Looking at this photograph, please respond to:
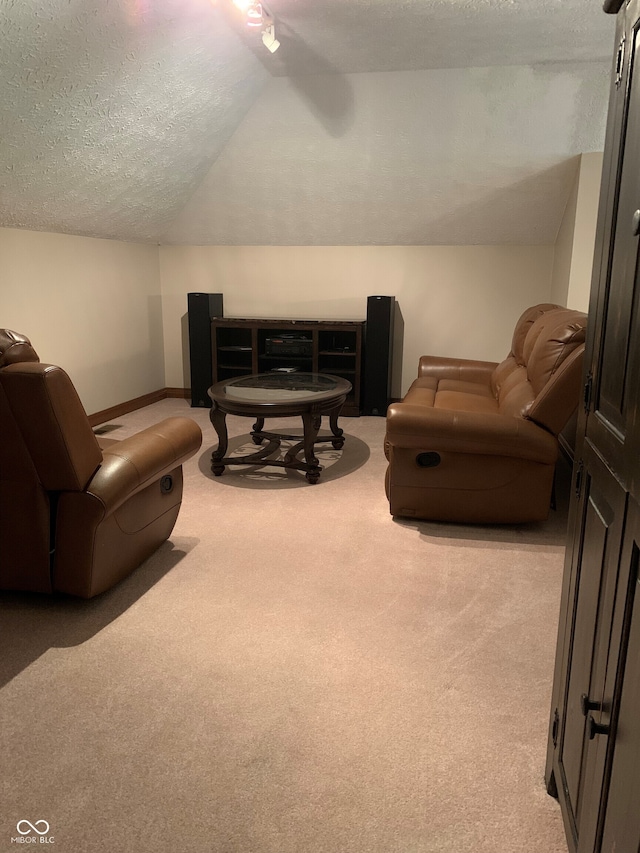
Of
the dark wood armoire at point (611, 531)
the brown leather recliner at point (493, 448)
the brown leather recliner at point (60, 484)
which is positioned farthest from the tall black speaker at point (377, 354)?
the dark wood armoire at point (611, 531)

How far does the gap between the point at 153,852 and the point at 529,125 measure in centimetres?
474

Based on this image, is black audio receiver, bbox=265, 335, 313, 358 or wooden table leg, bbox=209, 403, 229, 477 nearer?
wooden table leg, bbox=209, 403, 229, 477

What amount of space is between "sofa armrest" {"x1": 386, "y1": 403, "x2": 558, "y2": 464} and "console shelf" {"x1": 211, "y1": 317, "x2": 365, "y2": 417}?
2544 millimetres

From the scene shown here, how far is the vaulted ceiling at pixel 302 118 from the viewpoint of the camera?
326cm

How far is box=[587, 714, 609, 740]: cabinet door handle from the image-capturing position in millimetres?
1044

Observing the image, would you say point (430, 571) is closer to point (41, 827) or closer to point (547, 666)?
point (547, 666)

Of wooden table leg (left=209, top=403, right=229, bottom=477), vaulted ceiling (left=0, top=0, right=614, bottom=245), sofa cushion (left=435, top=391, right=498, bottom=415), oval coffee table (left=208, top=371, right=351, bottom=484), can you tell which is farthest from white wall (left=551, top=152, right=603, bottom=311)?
wooden table leg (left=209, top=403, right=229, bottom=477)

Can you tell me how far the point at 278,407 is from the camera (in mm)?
3496

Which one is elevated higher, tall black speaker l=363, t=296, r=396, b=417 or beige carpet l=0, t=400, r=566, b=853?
tall black speaker l=363, t=296, r=396, b=417

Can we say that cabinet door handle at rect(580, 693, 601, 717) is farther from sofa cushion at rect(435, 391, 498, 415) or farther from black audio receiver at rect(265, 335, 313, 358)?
black audio receiver at rect(265, 335, 313, 358)

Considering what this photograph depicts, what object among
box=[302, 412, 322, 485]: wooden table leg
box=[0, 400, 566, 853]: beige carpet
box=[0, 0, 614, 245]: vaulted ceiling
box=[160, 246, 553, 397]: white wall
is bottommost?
box=[0, 400, 566, 853]: beige carpet

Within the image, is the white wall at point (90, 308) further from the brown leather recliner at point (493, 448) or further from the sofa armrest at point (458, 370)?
the brown leather recliner at point (493, 448)

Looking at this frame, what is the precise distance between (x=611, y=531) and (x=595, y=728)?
0.34m

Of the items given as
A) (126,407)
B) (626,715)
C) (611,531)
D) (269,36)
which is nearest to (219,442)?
(126,407)
